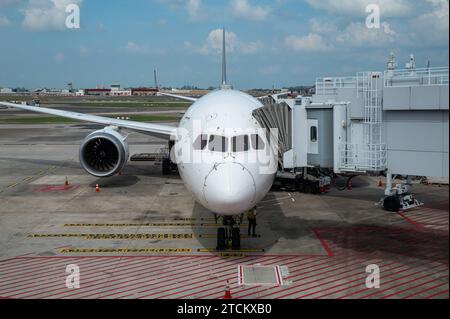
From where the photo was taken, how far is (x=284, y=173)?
75.9 feet

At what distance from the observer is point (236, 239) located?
559 inches

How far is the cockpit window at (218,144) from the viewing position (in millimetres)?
11812

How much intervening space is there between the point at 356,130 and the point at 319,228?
3.80m

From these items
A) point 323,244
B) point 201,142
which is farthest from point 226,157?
point 323,244

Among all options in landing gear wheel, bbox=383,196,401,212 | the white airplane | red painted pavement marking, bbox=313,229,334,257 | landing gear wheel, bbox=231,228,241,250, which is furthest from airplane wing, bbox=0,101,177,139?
landing gear wheel, bbox=383,196,401,212

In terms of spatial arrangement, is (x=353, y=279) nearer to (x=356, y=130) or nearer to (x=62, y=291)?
(x=356, y=130)

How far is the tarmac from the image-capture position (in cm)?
1154

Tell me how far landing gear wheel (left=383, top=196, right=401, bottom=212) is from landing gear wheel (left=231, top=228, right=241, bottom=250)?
7.69 meters

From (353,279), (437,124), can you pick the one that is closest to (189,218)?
(353,279)

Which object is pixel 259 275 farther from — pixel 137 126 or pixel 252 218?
pixel 137 126

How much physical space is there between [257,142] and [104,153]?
46.1 ft

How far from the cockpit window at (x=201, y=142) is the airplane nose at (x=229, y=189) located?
100 centimetres

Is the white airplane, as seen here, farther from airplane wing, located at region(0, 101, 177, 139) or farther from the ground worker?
airplane wing, located at region(0, 101, 177, 139)

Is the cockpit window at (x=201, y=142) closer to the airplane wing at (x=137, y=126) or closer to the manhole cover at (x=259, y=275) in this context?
the manhole cover at (x=259, y=275)
